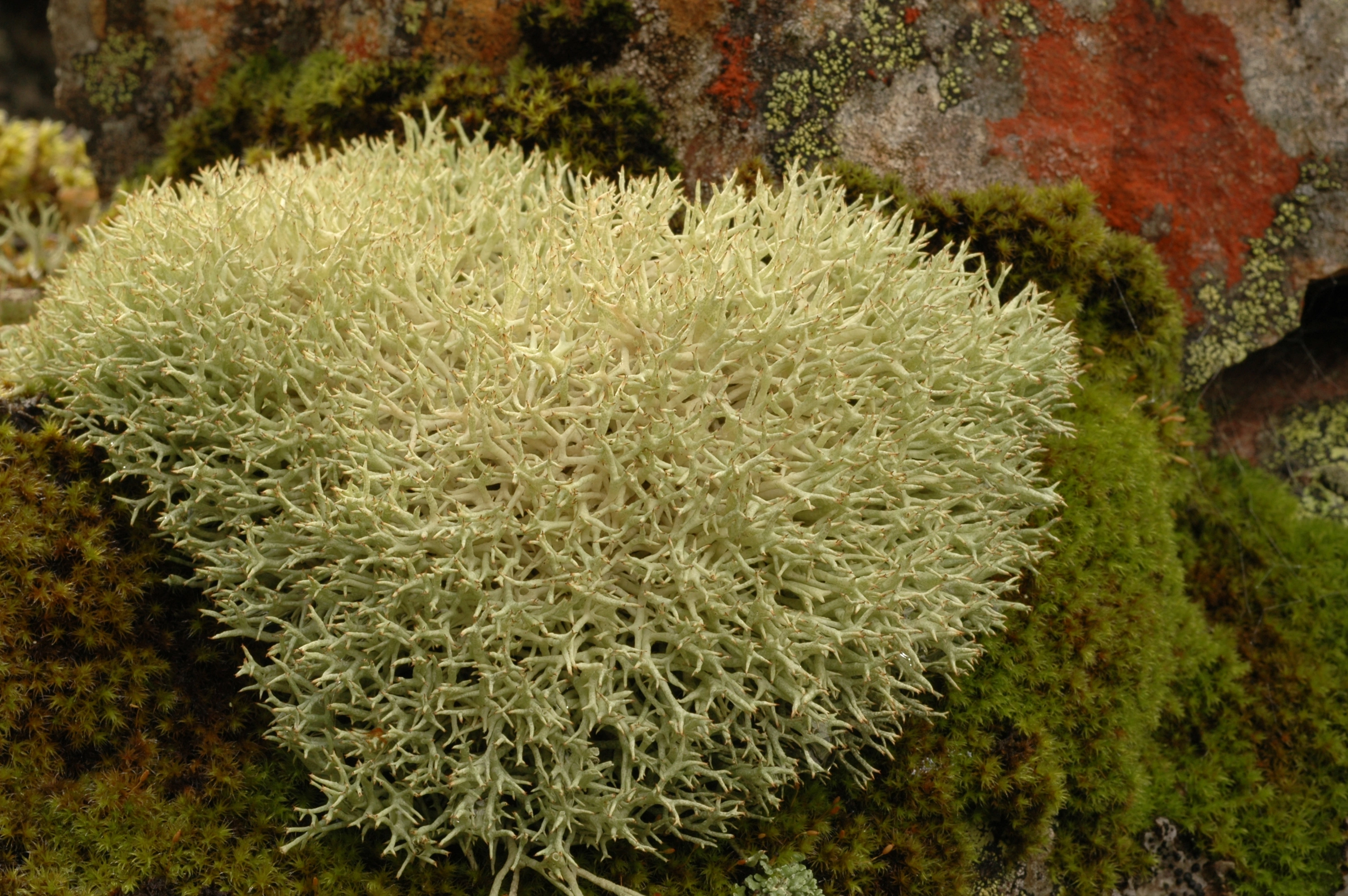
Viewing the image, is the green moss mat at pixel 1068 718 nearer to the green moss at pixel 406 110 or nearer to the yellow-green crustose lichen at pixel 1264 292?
the yellow-green crustose lichen at pixel 1264 292

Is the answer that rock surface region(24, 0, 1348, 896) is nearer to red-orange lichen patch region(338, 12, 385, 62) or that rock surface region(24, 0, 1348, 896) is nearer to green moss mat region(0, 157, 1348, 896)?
red-orange lichen patch region(338, 12, 385, 62)

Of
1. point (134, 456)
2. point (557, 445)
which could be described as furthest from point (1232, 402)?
point (134, 456)

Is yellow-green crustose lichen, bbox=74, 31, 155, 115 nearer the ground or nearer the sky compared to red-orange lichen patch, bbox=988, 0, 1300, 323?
nearer the ground

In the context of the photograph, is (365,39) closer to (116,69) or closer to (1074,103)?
(116,69)

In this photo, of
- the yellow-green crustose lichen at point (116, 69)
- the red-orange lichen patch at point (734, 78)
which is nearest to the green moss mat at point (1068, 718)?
the red-orange lichen patch at point (734, 78)

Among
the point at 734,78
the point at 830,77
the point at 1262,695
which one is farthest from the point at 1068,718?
the point at 734,78

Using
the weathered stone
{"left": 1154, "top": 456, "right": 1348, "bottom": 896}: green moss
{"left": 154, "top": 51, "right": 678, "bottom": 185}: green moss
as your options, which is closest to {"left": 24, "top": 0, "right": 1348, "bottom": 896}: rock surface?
{"left": 154, "top": 51, "right": 678, "bottom": 185}: green moss
